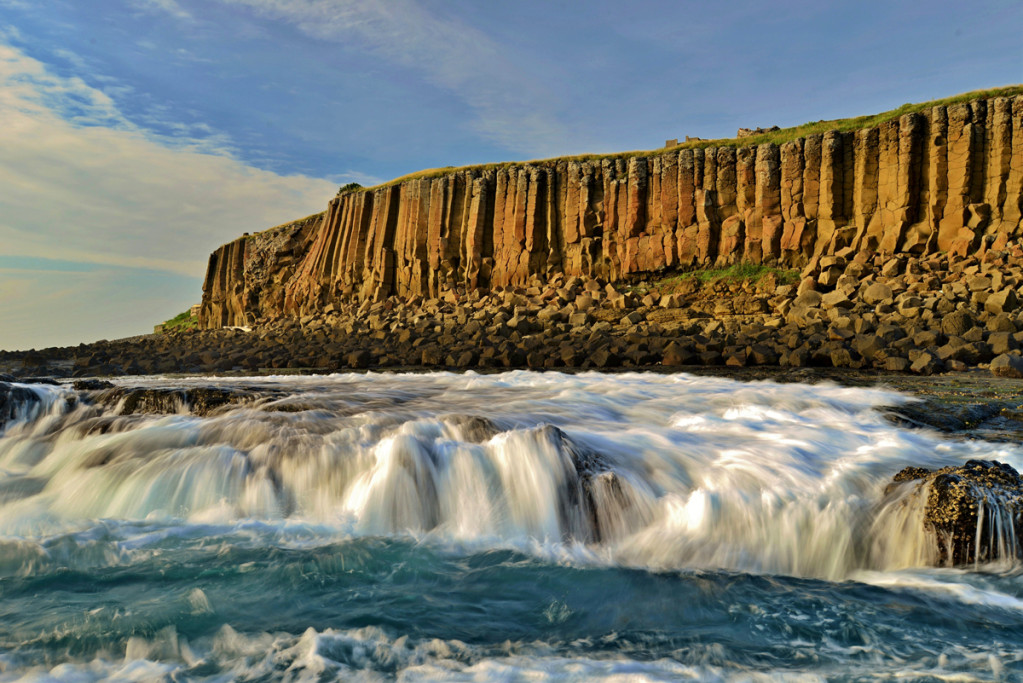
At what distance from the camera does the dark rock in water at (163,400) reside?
7.30 metres

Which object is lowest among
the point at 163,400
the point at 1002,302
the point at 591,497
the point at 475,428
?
the point at 591,497

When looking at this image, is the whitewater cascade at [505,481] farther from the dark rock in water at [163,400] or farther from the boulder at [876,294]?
the boulder at [876,294]

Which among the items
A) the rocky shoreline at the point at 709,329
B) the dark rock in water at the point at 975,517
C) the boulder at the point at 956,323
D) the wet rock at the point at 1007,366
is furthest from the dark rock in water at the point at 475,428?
the boulder at the point at 956,323

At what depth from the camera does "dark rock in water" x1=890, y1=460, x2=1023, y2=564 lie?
408cm

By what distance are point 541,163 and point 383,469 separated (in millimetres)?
26798

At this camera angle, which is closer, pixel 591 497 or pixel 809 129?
pixel 591 497

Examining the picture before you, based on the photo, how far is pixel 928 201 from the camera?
2177 centimetres

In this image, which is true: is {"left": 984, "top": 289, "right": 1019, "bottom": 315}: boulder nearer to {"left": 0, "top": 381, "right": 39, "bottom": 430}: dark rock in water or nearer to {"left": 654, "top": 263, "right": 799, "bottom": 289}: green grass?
{"left": 654, "top": 263, "right": 799, "bottom": 289}: green grass

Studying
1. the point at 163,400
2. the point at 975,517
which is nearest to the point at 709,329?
the point at 975,517

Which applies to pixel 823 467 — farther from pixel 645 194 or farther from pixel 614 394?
pixel 645 194

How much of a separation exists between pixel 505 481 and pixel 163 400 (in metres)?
4.45

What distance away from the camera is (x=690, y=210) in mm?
26250

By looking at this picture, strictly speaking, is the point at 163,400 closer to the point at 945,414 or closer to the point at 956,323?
the point at 945,414

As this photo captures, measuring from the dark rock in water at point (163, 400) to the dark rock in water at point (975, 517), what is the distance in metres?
6.85
